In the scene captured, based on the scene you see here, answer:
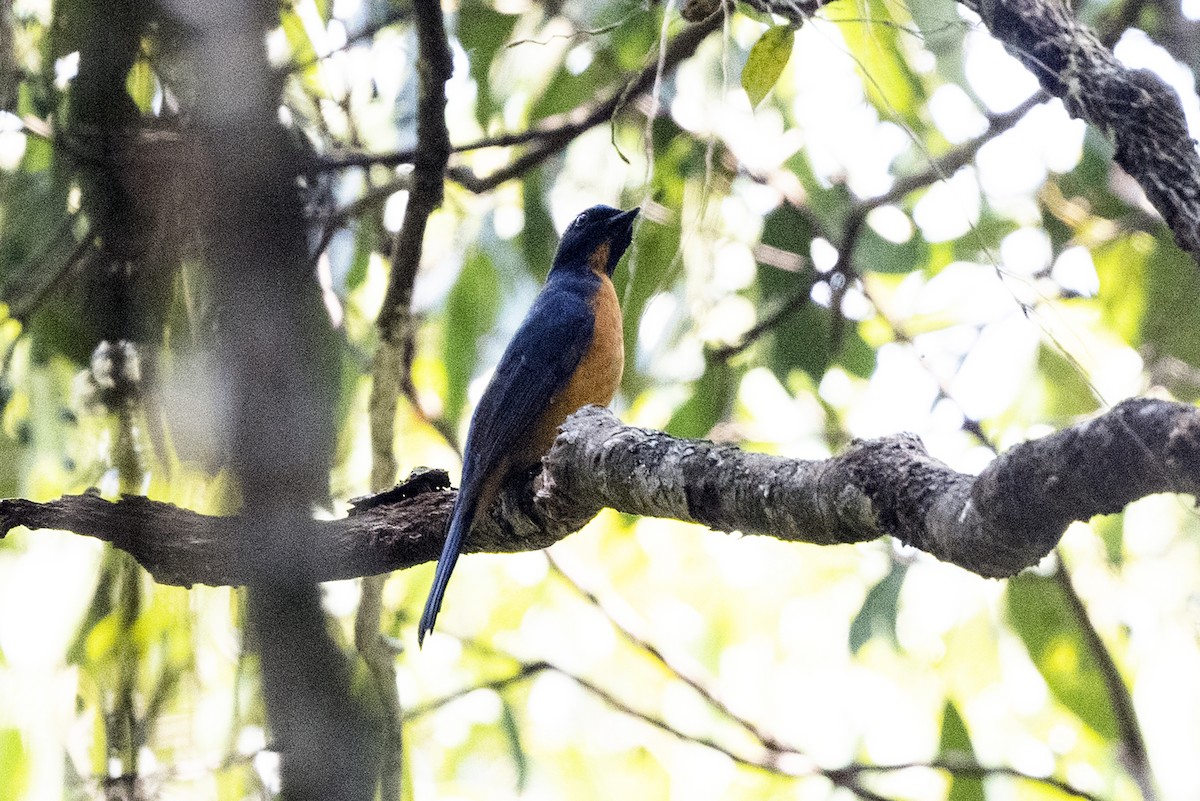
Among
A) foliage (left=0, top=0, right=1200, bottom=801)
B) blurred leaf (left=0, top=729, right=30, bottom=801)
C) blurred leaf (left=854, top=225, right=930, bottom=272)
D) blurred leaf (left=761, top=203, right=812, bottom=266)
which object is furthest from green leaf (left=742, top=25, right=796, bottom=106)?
blurred leaf (left=761, top=203, right=812, bottom=266)

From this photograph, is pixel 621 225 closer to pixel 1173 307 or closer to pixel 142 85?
pixel 1173 307

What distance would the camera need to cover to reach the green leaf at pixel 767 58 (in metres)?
2.75

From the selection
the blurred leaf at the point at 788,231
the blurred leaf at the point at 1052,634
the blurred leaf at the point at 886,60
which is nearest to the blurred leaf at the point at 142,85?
the blurred leaf at the point at 886,60

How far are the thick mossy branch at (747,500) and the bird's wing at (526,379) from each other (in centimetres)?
25

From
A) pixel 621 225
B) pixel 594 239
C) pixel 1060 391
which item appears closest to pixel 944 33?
pixel 1060 391

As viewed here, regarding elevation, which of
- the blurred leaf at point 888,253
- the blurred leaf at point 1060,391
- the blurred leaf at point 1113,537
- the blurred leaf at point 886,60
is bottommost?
the blurred leaf at point 1113,537

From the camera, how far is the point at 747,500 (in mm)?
2289

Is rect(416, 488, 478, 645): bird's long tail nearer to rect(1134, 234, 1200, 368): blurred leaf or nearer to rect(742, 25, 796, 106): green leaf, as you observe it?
rect(742, 25, 796, 106): green leaf

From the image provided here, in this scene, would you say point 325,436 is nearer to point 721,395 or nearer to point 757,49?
point 757,49

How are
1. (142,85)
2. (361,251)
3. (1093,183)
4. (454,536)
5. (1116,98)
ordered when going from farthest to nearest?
(1093,183) < (361,251) < (454,536) < (142,85) < (1116,98)

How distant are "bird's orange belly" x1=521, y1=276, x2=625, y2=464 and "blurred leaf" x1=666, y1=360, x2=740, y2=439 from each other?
0.45 meters

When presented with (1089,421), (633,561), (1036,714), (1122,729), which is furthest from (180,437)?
(1036,714)

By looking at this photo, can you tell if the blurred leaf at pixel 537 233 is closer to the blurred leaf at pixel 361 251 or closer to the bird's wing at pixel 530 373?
the bird's wing at pixel 530 373

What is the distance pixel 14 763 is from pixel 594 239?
3460 mm
